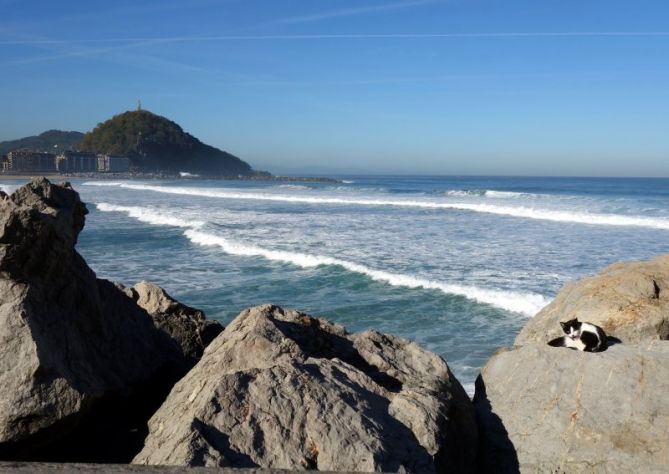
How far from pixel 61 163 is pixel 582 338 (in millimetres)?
136059

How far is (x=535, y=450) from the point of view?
3604 millimetres

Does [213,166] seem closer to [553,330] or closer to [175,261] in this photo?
[175,261]

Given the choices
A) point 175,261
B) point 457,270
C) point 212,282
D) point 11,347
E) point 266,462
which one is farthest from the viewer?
point 175,261

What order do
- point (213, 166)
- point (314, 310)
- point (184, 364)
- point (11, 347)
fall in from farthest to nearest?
point (213, 166) < point (314, 310) < point (184, 364) < point (11, 347)

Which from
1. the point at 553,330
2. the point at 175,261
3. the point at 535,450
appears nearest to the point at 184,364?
the point at 535,450

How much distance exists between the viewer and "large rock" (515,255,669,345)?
475 cm

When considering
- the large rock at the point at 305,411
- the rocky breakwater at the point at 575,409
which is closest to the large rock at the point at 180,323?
the large rock at the point at 305,411

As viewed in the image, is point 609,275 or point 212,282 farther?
point 212,282

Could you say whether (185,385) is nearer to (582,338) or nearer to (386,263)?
(582,338)

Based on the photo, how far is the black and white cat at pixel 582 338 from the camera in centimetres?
421

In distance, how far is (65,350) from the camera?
3.63 metres

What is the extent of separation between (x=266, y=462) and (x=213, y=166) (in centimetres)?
17134

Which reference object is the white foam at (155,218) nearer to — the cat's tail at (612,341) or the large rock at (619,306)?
the large rock at (619,306)

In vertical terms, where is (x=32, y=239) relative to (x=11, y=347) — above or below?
above
